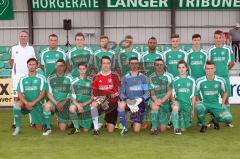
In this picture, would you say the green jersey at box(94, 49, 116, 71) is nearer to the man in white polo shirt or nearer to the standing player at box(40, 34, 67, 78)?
the standing player at box(40, 34, 67, 78)

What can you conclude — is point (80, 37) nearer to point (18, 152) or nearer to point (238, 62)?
point (18, 152)

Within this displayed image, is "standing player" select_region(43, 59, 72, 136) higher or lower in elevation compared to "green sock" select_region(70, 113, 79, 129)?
higher

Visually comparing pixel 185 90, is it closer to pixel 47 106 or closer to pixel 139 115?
pixel 139 115

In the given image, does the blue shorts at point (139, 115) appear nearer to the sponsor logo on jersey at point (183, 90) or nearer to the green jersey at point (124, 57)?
the sponsor logo on jersey at point (183, 90)

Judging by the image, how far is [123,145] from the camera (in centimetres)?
611

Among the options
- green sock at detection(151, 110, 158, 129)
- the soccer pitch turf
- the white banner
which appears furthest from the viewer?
the white banner

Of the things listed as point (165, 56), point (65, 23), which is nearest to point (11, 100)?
point (165, 56)

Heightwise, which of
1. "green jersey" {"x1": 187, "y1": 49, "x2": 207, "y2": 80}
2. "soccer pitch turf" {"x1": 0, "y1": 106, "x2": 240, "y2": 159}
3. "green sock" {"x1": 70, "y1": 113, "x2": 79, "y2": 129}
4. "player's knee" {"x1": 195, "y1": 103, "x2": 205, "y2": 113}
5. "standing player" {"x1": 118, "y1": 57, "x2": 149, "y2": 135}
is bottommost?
"soccer pitch turf" {"x1": 0, "y1": 106, "x2": 240, "y2": 159}

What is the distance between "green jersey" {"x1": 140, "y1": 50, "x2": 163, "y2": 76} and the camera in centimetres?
793

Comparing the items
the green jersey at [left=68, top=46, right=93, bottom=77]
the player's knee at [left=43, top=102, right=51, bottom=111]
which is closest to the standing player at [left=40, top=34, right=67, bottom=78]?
the green jersey at [left=68, top=46, right=93, bottom=77]

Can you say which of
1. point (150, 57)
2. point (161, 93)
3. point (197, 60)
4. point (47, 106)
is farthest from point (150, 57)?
point (47, 106)

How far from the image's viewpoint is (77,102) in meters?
7.17

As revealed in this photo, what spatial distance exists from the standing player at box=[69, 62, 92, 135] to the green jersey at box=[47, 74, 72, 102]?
4.6 inches

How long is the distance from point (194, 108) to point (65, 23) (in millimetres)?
10942
